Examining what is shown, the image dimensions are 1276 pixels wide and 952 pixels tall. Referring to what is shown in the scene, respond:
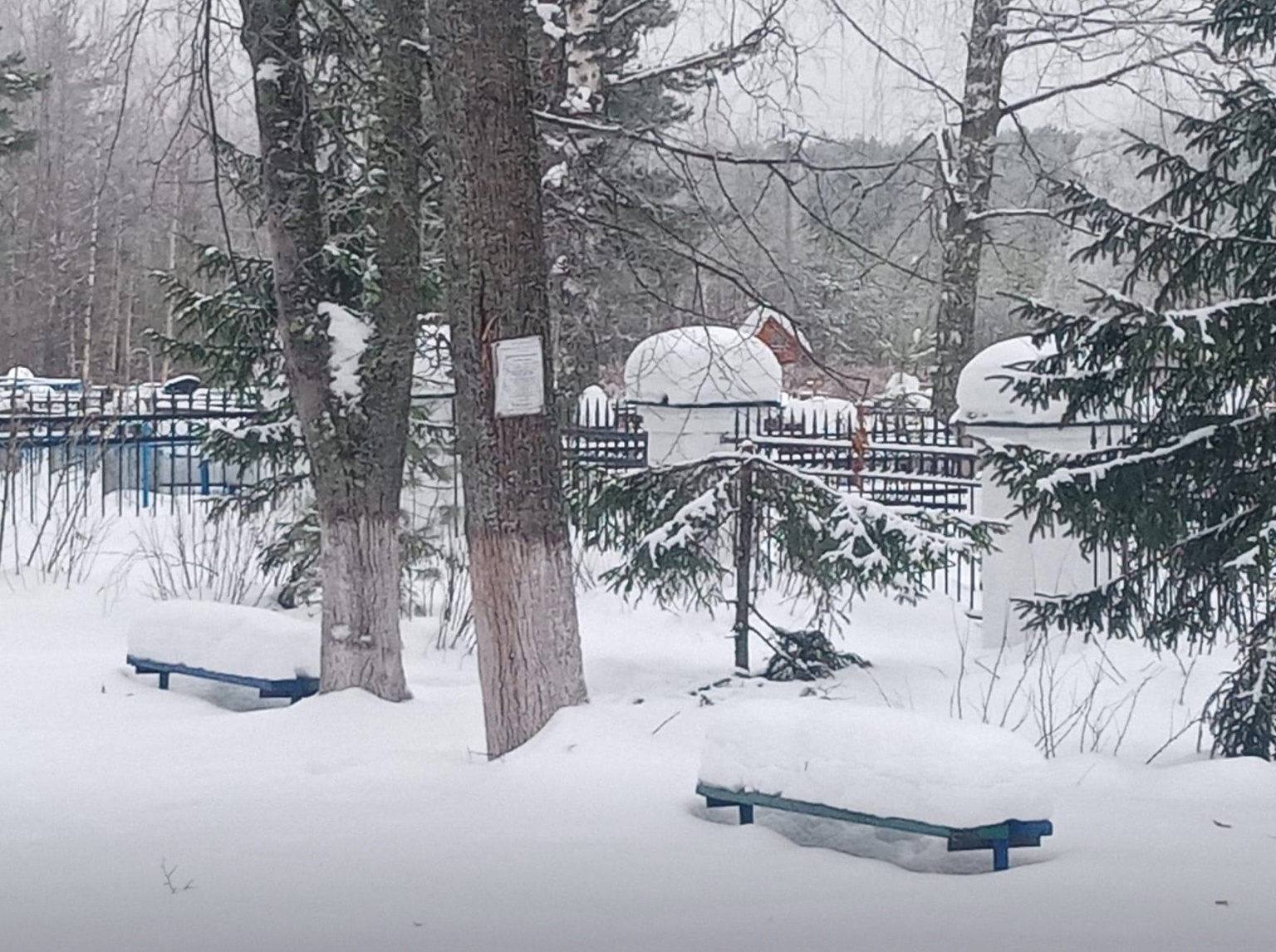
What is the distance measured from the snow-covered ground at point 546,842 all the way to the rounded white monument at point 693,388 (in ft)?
7.95

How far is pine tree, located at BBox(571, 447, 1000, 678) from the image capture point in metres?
7.35

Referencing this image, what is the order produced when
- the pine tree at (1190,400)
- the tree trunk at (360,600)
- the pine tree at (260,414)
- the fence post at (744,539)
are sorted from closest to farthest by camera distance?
the pine tree at (1190,400), the tree trunk at (360,600), the fence post at (744,539), the pine tree at (260,414)

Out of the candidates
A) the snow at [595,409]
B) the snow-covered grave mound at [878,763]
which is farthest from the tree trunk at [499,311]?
the snow at [595,409]

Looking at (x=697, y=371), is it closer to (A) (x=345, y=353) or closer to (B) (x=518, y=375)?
(A) (x=345, y=353)

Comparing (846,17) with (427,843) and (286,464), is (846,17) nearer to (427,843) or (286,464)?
(286,464)

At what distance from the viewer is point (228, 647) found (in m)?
7.64

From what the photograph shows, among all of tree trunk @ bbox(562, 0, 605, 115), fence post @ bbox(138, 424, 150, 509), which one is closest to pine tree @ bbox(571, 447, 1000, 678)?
tree trunk @ bbox(562, 0, 605, 115)

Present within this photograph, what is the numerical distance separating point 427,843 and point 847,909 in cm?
145

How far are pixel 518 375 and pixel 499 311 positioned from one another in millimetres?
261

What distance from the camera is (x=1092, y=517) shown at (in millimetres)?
6203

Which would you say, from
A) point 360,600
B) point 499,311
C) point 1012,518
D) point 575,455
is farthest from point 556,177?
point 499,311

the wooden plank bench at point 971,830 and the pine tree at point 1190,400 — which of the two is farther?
the pine tree at point 1190,400

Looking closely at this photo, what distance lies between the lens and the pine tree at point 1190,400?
593 centimetres

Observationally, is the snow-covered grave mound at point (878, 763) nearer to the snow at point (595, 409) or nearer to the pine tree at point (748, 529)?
the pine tree at point (748, 529)
